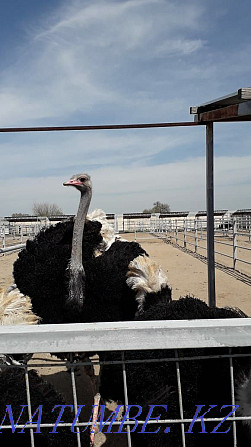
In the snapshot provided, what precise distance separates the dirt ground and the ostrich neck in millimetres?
748

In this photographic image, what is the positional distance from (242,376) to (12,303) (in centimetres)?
213

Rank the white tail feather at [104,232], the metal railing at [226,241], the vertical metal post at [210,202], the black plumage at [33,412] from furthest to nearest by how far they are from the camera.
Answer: the metal railing at [226,241]
the white tail feather at [104,232]
the vertical metal post at [210,202]
the black plumage at [33,412]

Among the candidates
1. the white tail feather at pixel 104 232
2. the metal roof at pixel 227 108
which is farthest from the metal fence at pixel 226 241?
the metal roof at pixel 227 108

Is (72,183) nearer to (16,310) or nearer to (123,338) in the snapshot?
(16,310)

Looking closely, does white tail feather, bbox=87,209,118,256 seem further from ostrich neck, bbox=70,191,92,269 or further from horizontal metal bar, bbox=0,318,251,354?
horizontal metal bar, bbox=0,318,251,354

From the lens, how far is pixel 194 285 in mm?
7578

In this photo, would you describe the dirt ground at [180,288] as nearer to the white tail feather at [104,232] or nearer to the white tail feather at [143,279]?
the white tail feather at [143,279]

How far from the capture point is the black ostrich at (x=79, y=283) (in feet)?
10.4

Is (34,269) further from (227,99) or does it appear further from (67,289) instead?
(227,99)

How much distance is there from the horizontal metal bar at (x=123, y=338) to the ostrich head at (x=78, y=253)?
2.14 m

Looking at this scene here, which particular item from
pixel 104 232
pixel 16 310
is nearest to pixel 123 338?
pixel 16 310

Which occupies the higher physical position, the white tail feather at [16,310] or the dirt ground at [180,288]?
the white tail feather at [16,310]

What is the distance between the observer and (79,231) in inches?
138

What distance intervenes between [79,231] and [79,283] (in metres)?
0.50
